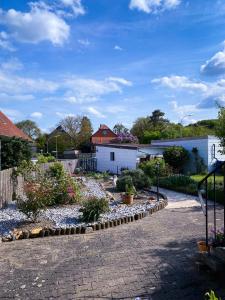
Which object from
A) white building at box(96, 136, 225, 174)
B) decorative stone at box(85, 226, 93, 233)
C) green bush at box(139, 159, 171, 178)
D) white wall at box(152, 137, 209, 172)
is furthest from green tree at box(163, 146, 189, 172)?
decorative stone at box(85, 226, 93, 233)

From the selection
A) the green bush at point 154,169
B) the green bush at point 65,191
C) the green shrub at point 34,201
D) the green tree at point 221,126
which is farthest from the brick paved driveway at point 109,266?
the green bush at point 154,169

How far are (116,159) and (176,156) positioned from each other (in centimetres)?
515

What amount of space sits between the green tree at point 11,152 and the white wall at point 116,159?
355 inches

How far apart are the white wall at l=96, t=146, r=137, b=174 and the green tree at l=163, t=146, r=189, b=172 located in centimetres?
229

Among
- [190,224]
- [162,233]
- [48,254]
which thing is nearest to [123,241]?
[162,233]

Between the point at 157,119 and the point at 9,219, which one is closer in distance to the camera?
the point at 9,219

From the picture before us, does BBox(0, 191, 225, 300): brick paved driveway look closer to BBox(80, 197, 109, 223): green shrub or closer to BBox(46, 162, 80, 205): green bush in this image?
BBox(80, 197, 109, 223): green shrub

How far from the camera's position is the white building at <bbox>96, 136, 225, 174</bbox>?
2234cm

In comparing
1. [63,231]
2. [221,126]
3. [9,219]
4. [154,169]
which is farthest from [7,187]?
[154,169]

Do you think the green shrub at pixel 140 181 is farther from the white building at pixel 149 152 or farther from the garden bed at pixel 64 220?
the white building at pixel 149 152

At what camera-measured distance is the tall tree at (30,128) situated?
5269 centimetres

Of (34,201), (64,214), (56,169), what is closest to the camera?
(34,201)

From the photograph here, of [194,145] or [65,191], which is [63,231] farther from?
[194,145]

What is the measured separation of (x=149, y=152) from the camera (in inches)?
949
